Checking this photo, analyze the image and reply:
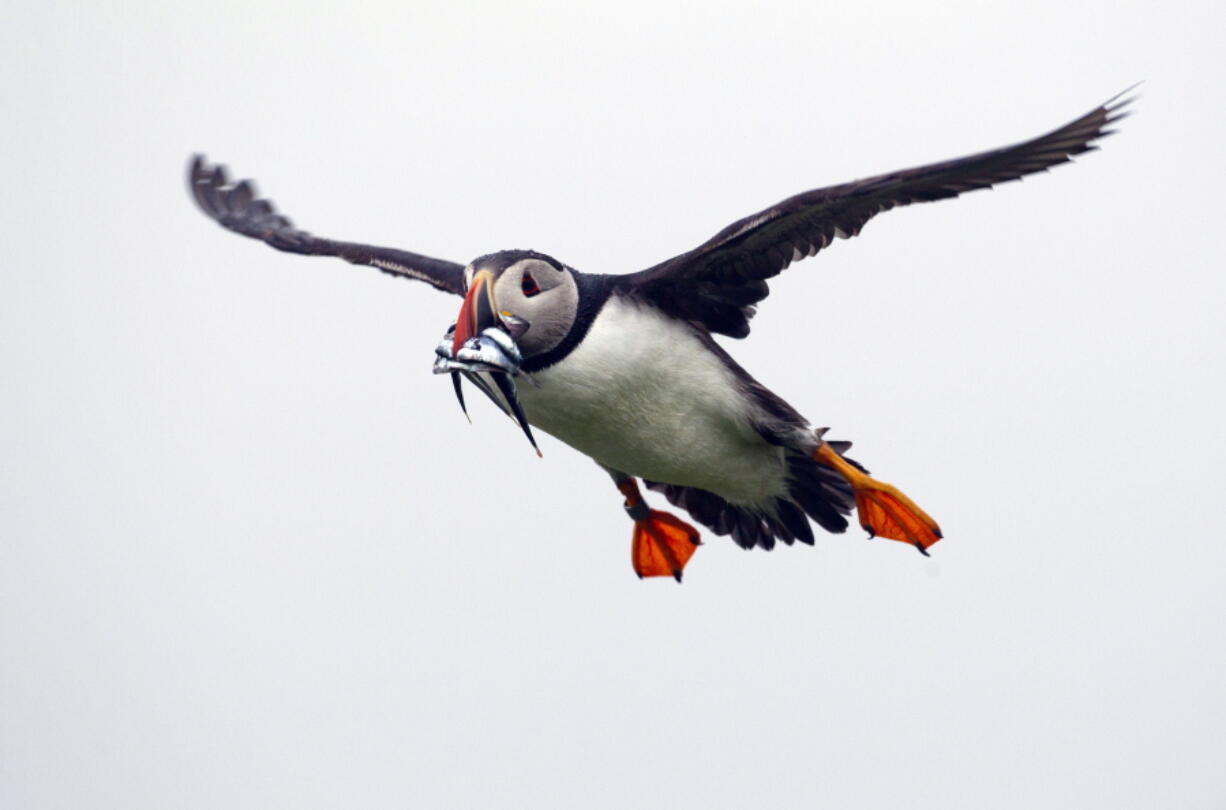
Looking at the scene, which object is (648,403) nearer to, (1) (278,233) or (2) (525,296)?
(2) (525,296)

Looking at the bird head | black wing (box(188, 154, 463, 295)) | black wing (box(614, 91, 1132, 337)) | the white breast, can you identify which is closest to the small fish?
the bird head

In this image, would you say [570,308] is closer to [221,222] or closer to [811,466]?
[811,466]

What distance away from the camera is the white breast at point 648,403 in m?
9.07

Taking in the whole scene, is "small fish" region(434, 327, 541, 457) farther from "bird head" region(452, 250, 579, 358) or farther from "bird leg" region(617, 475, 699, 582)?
"bird leg" region(617, 475, 699, 582)

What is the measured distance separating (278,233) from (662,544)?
321cm

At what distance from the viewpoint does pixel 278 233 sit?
445 inches

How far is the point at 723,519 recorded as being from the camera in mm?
10602

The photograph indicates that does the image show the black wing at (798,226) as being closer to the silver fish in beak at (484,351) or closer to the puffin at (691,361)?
the puffin at (691,361)

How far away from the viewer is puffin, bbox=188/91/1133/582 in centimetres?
838

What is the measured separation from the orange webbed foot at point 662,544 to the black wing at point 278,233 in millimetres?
1968

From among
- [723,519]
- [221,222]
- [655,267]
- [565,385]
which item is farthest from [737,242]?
[221,222]

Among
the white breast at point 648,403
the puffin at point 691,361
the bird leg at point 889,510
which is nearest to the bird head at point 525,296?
the puffin at point 691,361

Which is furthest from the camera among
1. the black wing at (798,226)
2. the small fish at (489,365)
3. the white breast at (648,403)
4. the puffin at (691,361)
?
the white breast at (648,403)

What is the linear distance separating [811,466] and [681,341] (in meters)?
1.17
